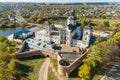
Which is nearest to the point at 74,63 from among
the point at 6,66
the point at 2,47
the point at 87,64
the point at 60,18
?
the point at 87,64

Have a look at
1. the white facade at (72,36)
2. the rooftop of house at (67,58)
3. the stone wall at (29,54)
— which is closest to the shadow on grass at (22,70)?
the stone wall at (29,54)

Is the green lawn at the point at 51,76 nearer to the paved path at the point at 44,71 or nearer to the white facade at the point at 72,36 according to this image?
the paved path at the point at 44,71

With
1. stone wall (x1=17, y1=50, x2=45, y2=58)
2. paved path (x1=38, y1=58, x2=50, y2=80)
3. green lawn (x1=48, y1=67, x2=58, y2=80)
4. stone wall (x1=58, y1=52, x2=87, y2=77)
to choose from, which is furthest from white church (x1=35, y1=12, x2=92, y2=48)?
green lawn (x1=48, y1=67, x2=58, y2=80)

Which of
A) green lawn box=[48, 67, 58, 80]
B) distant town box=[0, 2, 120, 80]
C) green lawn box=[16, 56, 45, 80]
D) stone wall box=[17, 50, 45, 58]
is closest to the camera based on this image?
green lawn box=[48, 67, 58, 80]

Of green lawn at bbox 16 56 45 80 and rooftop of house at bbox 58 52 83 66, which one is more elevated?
rooftop of house at bbox 58 52 83 66

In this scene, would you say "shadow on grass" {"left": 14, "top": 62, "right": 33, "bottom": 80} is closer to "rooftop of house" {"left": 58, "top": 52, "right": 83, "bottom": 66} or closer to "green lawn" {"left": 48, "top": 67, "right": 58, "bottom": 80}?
"green lawn" {"left": 48, "top": 67, "right": 58, "bottom": 80}

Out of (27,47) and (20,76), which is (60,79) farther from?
(27,47)

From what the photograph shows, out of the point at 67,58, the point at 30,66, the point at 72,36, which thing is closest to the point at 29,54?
the point at 30,66

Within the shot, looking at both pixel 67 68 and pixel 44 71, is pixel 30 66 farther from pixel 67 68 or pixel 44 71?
pixel 67 68
